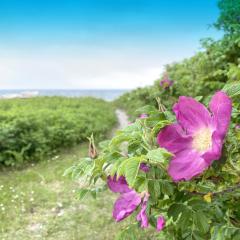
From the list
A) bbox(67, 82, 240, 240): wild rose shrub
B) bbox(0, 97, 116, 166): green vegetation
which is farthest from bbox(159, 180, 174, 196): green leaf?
bbox(0, 97, 116, 166): green vegetation

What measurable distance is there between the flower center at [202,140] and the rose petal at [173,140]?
0.01m

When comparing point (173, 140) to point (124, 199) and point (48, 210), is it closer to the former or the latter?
point (124, 199)

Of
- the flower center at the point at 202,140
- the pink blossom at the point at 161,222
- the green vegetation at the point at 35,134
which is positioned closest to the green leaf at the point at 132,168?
the flower center at the point at 202,140

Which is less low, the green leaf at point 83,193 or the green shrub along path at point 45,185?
the green leaf at point 83,193

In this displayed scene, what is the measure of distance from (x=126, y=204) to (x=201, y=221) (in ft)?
0.67

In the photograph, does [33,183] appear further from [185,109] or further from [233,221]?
[185,109]

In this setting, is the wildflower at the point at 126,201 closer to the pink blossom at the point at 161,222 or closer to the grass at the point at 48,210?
the pink blossom at the point at 161,222

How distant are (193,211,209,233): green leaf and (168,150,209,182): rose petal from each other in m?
0.27

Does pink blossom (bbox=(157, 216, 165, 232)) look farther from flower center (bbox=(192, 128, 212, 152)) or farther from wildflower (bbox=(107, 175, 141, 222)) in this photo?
flower center (bbox=(192, 128, 212, 152))

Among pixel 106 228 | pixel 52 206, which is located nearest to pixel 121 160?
pixel 106 228

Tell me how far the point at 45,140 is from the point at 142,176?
18.8ft

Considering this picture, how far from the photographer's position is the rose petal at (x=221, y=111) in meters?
0.92

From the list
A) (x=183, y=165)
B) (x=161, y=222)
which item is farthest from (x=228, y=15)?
(x=183, y=165)

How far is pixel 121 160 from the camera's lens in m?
1.06
